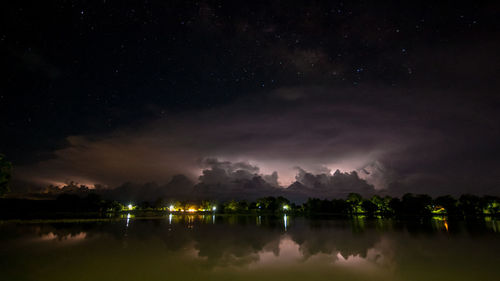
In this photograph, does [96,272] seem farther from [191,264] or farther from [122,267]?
[191,264]

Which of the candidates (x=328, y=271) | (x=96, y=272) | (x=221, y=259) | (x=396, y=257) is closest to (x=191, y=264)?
(x=221, y=259)

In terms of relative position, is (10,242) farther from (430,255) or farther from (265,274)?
(430,255)

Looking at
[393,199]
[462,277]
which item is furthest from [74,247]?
[393,199]

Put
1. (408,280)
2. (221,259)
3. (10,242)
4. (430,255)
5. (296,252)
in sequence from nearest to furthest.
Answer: (408,280) < (221,259) < (430,255) < (296,252) < (10,242)

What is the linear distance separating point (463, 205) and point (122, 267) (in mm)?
123161

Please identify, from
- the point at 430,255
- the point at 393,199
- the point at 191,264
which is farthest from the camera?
the point at 393,199

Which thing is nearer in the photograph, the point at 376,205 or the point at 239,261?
the point at 239,261

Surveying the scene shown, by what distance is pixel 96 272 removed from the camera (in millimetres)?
12727

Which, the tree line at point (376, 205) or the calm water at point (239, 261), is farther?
the tree line at point (376, 205)

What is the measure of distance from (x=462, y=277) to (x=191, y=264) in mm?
13443

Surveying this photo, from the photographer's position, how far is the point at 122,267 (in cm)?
1388

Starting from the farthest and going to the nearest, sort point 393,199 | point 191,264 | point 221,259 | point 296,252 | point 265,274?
point 393,199 → point 296,252 → point 221,259 → point 191,264 → point 265,274

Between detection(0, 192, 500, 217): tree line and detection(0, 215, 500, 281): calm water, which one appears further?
detection(0, 192, 500, 217): tree line

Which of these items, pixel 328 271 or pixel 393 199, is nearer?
pixel 328 271
